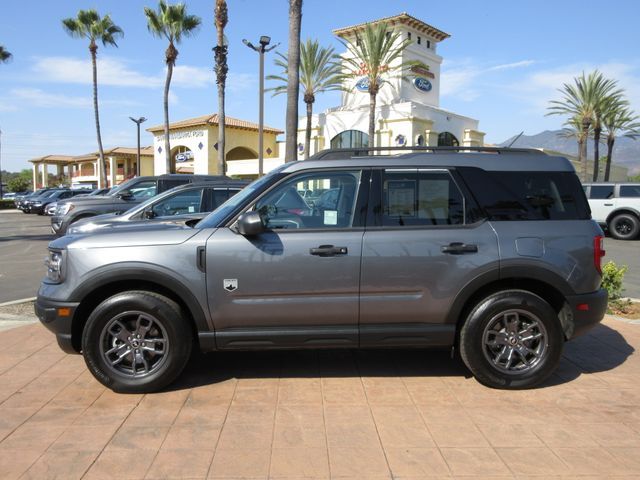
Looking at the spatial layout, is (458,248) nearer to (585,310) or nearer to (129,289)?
(585,310)

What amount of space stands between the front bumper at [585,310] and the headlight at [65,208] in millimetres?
10996

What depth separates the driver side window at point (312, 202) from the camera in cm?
429

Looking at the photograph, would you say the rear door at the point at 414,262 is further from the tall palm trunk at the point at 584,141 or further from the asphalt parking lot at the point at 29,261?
the tall palm trunk at the point at 584,141

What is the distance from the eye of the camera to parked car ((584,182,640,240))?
55.8 ft

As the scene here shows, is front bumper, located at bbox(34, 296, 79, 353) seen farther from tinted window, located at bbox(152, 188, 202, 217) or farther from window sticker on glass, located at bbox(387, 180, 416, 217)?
tinted window, located at bbox(152, 188, 202, 217)

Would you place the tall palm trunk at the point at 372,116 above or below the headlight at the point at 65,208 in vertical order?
above

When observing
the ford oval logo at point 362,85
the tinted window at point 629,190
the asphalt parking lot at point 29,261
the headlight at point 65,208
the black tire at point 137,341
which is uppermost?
the ford oval logo at point 362,85

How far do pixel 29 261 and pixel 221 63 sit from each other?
16.7 metres

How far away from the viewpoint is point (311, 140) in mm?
37875

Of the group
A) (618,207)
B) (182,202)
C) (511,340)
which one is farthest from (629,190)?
(511,340)

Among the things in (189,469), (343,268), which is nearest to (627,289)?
(343,268)

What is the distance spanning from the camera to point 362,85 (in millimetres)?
37031

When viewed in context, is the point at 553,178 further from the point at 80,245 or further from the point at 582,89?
the point at 582,89

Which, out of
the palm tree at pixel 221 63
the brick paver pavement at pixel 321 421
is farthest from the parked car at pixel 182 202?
the palm tree at pixel 221 63
